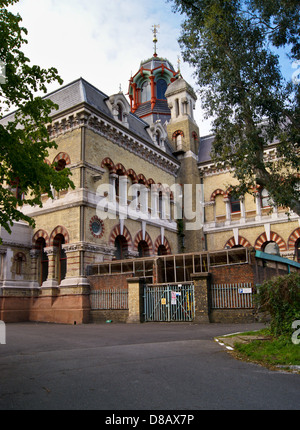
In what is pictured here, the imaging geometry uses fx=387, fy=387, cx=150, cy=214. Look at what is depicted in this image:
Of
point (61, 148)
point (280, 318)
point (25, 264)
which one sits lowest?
point (280, 318)

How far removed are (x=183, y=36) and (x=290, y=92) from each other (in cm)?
477

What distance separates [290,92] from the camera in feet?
44.9

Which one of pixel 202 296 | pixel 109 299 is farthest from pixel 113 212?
pixel 202 296

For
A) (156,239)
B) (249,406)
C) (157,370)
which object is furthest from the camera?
(156,239)

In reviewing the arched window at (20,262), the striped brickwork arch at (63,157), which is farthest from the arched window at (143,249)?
the arched window at (20,262)

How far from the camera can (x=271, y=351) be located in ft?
25.2

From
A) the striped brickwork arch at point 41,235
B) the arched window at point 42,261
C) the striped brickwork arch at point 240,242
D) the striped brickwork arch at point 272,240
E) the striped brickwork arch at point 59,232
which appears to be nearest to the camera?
the striped brickwork arch at point 59,232

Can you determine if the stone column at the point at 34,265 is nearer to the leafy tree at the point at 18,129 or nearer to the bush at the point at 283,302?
the leafy tree at the point at 18,129

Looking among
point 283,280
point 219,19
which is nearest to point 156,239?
point 219,19

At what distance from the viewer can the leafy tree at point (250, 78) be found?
1280 centimetres

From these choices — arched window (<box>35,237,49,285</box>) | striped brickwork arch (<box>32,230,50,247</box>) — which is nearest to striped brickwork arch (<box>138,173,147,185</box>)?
striped brickwork arch (<box>32,230,50,247</box>)

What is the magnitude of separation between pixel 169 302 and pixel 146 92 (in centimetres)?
3353

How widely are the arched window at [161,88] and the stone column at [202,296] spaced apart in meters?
32.4
